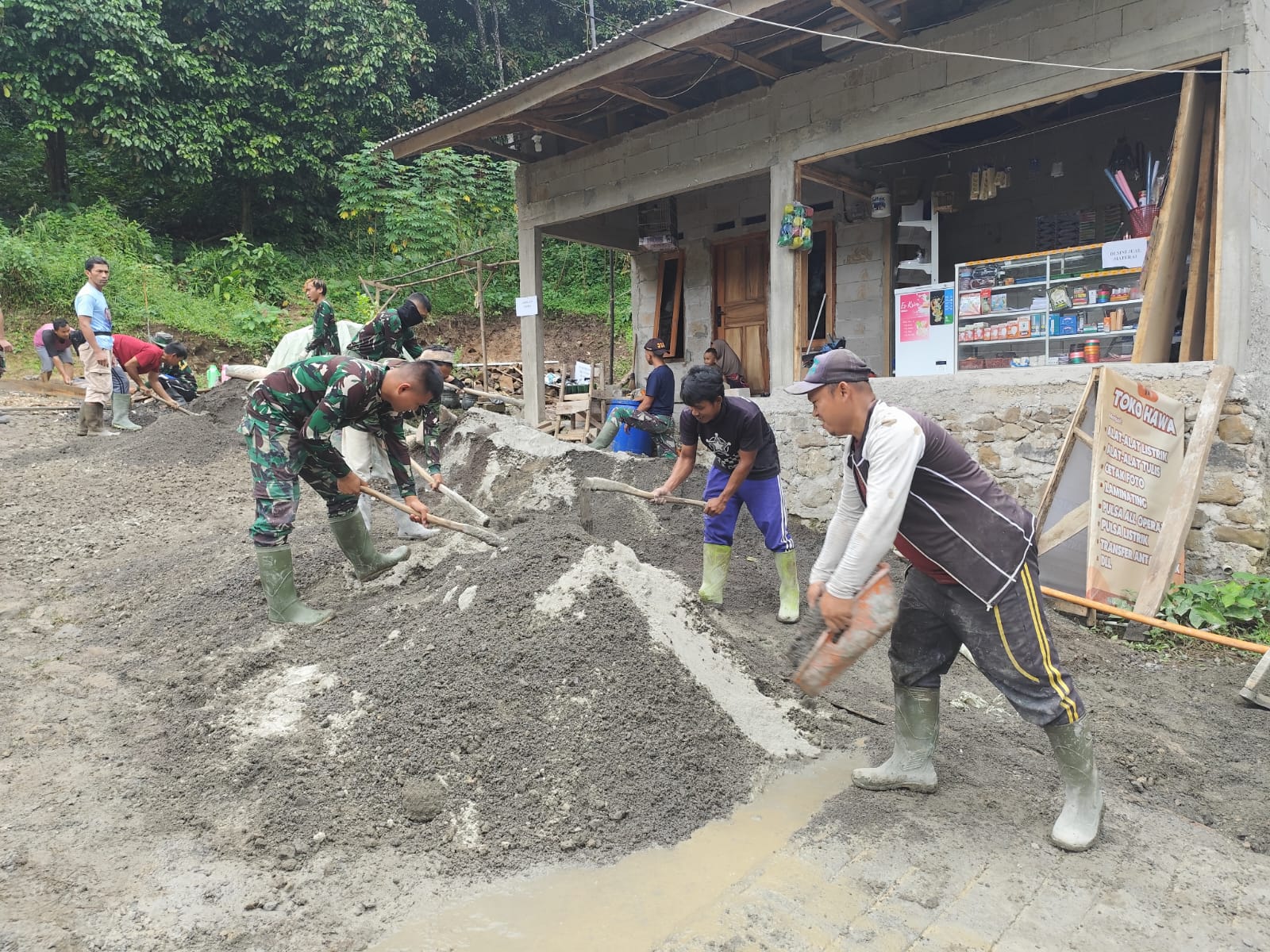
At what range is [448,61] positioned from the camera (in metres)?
19.5

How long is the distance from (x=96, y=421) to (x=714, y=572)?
7.50 m

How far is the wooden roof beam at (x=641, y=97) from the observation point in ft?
23.0

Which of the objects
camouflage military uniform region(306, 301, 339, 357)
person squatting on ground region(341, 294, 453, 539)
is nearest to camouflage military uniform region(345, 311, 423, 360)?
person squatting on ground region(341, 294, 453, 539)

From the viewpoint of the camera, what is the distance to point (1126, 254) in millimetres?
5352

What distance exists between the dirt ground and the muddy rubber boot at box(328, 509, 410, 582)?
5.9 inches

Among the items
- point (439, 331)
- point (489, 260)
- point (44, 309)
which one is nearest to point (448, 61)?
point (489, 260)

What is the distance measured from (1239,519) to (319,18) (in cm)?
1702

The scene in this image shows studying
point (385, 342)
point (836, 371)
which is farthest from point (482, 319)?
point (836, 371)

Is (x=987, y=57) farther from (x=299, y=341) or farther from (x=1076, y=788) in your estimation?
(x=299, y=341)

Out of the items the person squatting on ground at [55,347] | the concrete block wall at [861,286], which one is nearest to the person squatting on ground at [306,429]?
the concrete block wall at [861,286]

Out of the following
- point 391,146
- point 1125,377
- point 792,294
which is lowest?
point 1125,377

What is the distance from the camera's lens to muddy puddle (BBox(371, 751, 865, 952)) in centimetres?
218

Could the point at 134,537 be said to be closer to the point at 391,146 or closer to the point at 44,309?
the point at 391,146

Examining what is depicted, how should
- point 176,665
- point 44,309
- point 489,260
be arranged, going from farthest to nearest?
point 489,260
point 44,309
point 176,665
